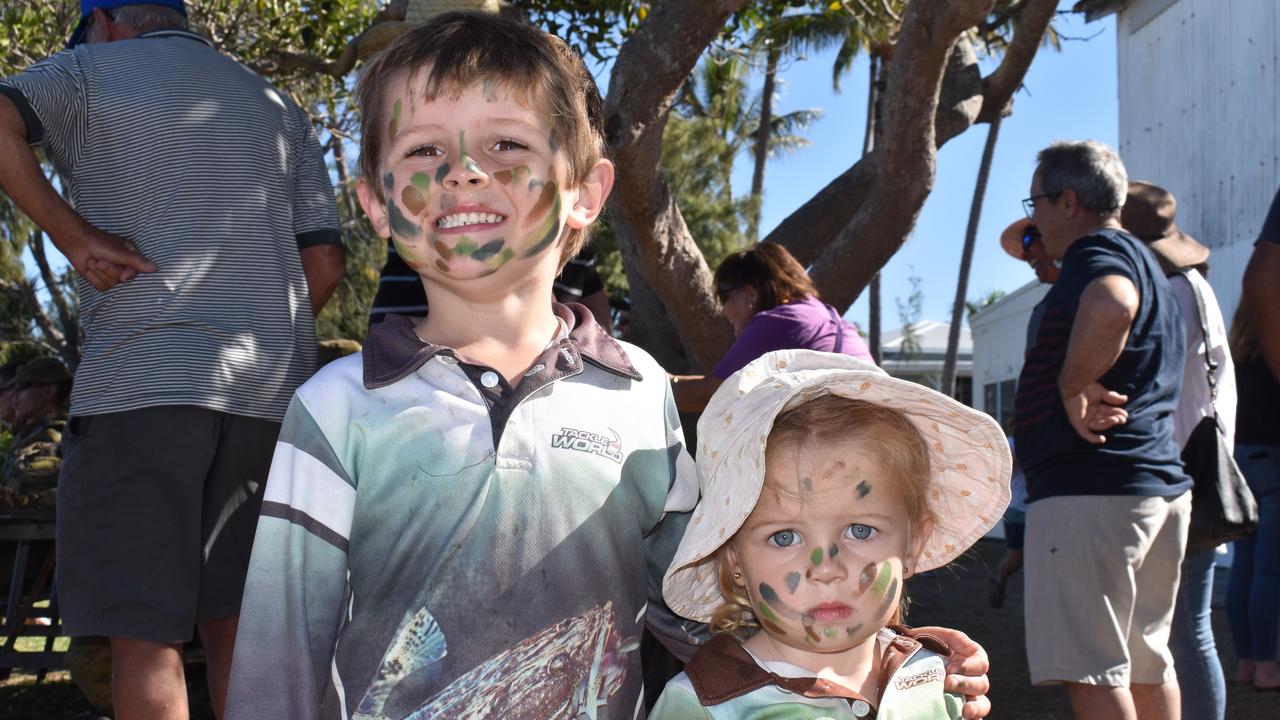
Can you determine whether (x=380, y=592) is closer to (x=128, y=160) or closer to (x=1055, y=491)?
(x=128, y=160)

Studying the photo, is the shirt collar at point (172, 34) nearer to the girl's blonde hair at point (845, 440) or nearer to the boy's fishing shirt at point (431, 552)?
the boy's fishing shirt at point (431, 552)

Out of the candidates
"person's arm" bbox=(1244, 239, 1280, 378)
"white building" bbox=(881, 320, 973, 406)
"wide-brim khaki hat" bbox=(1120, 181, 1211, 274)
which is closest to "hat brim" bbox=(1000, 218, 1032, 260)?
"wide-brim khaki hat" bbox=(1120, 181, 1211, 274)

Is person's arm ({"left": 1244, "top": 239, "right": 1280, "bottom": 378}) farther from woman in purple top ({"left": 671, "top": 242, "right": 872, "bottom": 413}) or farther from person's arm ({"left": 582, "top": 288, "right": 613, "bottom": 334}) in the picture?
person's arm ({"left": 582, "top": 288, "right": 613, "bottom": 334})

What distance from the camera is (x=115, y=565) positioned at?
2818 mm

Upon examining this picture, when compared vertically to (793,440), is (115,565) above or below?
below

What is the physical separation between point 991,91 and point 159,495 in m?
5.76

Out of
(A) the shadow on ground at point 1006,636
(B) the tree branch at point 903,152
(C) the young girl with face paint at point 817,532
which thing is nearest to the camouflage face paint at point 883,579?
(C) the young girl with face paint at point 817,532

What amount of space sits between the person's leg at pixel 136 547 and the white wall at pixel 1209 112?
10280mm

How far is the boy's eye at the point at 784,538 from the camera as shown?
1934 millimetres

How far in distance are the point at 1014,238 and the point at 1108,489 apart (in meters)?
1.69

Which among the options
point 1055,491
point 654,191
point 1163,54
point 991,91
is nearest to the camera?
point 1055,491

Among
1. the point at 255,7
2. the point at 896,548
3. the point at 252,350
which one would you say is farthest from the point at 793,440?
the point at 255,7

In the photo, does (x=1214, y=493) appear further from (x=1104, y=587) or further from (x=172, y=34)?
(x=172, y=34)

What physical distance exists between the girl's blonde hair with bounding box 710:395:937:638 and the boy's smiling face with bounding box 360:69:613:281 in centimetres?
52
